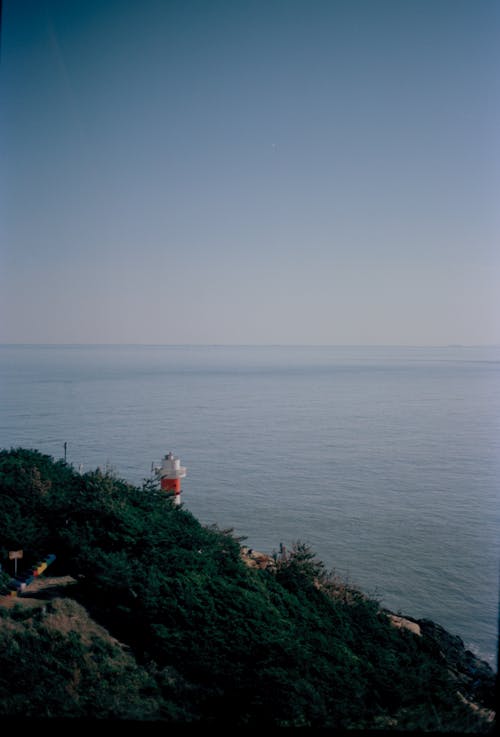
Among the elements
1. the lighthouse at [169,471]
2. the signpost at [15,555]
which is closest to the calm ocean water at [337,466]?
the lighthouse at [169,471]

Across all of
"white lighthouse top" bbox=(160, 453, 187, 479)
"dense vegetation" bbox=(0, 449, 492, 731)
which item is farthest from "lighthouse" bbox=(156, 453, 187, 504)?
"dense vegetation" bbox=(0, 449, 492, 731)

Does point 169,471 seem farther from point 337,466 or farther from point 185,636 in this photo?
point 337,466

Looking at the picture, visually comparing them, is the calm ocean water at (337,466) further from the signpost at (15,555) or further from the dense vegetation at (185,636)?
the signpost at (15,555)

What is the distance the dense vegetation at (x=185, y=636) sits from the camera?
10.5ft

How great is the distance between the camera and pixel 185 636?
389 centimetres

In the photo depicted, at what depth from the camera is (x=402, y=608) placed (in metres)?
9.87

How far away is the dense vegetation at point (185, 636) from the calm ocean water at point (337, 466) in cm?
381

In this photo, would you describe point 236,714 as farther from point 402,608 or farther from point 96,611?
point 402,608

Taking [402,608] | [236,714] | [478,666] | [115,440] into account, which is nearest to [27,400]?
[115,440]

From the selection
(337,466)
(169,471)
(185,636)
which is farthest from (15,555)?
(337,466)

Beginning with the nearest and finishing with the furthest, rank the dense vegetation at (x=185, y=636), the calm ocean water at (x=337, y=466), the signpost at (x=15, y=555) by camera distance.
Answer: the dense vegetation at (x=185, y=636)
the signpost at (x=15, y=555)
the calm ocean water at (x=337, y=466)

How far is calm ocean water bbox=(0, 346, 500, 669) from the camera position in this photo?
11.7m

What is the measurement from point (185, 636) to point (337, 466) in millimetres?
16831

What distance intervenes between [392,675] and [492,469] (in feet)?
53.3
